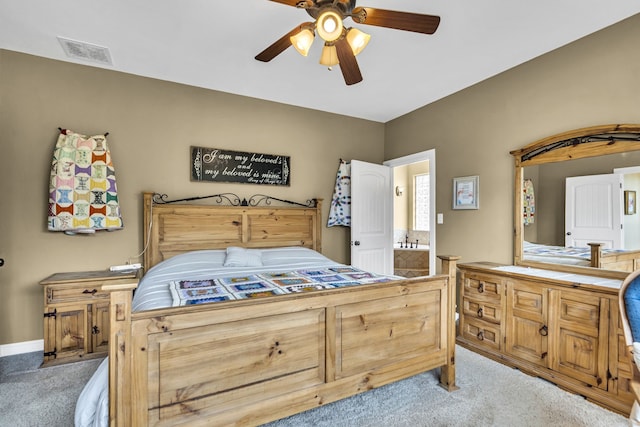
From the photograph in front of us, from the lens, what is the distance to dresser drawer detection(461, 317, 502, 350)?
2674 millimetres

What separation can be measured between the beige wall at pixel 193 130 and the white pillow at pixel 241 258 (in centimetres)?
88

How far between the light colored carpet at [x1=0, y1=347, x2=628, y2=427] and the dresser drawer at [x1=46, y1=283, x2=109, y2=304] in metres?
0.57

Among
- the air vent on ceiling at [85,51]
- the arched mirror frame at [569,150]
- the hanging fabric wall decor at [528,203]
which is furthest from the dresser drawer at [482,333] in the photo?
the air vent on ceiling at [85,51]

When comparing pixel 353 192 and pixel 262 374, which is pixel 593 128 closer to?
pixel 353 192

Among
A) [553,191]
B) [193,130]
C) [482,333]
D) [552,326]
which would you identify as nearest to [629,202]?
[553,191]

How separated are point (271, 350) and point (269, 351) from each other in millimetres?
12

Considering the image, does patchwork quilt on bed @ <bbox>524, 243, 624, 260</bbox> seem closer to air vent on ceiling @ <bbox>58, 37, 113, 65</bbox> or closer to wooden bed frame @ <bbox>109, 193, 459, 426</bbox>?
wooden bed frame @ <bbox>109, 193, 459, 426</bbox>

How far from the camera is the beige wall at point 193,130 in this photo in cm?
247

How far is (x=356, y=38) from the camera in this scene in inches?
74.7

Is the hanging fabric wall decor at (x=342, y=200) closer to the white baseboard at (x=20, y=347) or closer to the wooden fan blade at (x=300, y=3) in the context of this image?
the wooden fan blade at (x=300, y=3)

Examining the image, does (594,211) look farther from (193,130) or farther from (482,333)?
(193,130)


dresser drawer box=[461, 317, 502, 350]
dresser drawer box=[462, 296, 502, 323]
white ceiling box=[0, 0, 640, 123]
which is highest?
white ceiling box=[0, 0, 640, 123]

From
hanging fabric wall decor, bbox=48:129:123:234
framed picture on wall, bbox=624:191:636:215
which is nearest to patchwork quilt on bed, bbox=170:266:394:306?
hanging fabric wall decor, bbox=48:129:123:234

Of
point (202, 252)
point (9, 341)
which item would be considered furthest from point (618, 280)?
point (9, 341)
